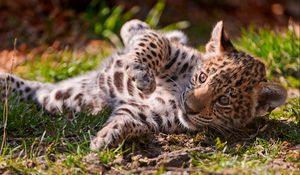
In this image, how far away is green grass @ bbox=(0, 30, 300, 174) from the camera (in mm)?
5496

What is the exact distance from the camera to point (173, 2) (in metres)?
13.9

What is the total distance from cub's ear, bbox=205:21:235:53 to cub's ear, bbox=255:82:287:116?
1.59 feet

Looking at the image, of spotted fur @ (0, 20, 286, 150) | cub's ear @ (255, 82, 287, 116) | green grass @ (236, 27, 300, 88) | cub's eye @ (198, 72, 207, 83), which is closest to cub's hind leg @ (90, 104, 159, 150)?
spotted fur @ (0, 20, 286, 150)

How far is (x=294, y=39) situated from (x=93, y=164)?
4.56 metres

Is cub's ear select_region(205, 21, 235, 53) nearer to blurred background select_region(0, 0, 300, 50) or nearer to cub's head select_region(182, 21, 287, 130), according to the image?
cub's head select_region(182, 21, 287, 130)

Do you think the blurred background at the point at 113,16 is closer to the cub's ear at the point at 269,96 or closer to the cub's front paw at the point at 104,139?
the cub's ear at the point at 269,96

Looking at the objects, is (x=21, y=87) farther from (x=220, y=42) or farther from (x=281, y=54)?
(x=281, y=54)

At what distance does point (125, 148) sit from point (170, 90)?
1.04 m

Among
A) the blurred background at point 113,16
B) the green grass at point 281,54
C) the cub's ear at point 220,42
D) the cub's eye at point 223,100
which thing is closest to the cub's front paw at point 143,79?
the cub's eye at point 223,100

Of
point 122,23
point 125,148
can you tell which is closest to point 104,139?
point 125,148

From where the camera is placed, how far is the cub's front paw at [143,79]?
6391 millimetres

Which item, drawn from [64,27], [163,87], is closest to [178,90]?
[163,87]

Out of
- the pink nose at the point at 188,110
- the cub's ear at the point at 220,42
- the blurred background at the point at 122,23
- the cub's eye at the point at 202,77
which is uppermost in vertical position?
the blurred background at the point at 122,23

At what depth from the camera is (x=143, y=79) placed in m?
6.41
